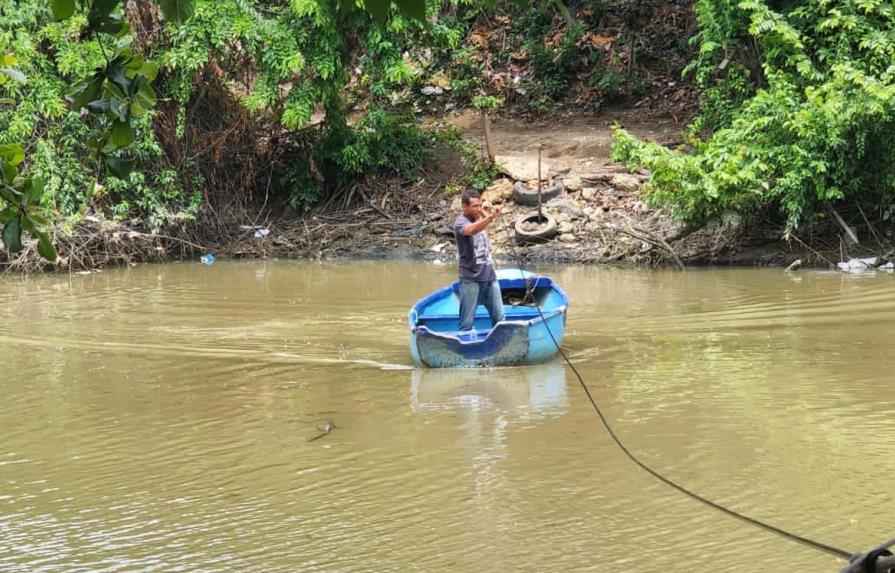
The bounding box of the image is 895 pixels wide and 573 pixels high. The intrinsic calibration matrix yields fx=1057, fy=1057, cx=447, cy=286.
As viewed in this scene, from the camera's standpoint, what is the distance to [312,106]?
1730 centimetres

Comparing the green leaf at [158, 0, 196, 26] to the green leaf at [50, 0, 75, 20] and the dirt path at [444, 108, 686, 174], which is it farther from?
the dirt path at [444, 108, 686, 174]

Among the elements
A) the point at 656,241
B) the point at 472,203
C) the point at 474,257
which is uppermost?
the point at 472,203

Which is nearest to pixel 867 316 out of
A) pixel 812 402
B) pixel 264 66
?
pixel 812 402

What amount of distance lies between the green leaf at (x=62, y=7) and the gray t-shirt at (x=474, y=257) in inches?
260

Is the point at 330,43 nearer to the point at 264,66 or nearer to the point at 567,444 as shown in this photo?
the point at 264,66

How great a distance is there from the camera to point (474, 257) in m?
9.12

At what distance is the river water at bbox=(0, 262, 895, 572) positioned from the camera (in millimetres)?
5230

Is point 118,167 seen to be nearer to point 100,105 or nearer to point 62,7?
point 100,105

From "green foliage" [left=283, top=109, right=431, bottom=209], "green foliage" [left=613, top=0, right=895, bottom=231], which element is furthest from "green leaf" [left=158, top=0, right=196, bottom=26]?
"green foliage" [left=283, top=109, right=431, bottom=209]

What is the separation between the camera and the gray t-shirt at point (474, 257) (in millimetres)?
9094

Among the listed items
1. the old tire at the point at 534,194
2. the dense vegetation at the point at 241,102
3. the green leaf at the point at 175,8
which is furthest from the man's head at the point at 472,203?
the old tire at the point at 534,194

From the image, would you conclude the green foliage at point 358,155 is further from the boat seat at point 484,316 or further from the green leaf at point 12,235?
the green leaf at point 12,235

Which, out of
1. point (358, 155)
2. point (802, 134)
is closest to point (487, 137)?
point (358, 155)

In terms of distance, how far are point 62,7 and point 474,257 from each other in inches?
267
